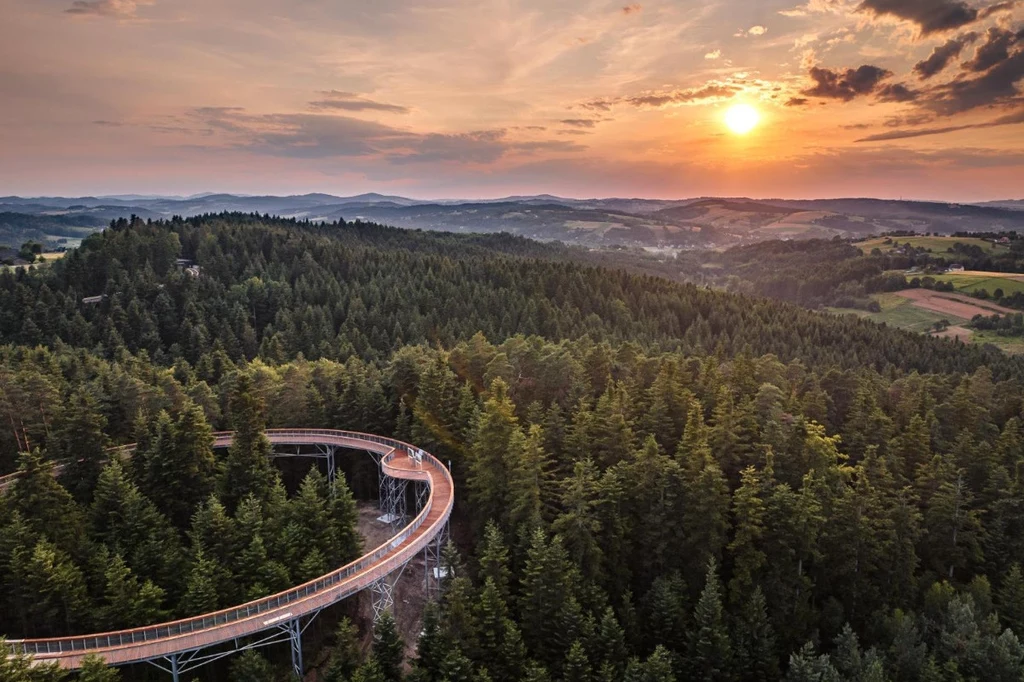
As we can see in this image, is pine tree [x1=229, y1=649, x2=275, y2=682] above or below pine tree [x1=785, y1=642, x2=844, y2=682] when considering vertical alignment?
above

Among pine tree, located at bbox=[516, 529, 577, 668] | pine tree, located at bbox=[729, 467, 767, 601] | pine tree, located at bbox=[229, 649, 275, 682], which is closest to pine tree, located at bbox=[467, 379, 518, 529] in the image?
pine tree, located at bbox=[516, 529, 577, 668]

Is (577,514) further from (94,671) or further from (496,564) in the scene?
(94,671)

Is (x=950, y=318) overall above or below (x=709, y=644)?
above

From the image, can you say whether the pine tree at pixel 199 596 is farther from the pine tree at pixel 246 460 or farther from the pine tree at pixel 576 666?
the pine tree at pixel 576 666

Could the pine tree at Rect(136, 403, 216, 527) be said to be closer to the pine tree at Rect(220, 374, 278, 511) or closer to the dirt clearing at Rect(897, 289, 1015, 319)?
the pine tree at Rect(220, 374, 278, 511)

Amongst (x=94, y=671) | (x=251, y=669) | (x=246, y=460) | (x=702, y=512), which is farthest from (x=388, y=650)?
(x=702, y=512)
